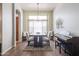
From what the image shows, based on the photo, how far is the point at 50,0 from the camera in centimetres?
286

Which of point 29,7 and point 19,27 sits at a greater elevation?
point 29,7

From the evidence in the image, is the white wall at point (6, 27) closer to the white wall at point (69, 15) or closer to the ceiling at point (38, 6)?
the ceiling at point (38, 6)

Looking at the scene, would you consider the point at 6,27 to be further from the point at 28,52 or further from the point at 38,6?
the point at 38,6

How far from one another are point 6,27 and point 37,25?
33.3 inches

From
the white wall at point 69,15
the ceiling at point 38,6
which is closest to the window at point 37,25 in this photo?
the ceiling at point 38,6

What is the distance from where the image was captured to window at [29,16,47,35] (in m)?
3.24

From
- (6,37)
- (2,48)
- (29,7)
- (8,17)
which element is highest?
(29,7)

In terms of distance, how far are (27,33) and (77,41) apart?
1.36m

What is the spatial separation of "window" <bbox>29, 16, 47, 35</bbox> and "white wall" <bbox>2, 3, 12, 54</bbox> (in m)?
0.58

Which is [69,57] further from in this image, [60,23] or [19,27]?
[19,27]

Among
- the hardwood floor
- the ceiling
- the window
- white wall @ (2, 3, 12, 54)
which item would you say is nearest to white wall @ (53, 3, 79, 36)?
the ceiling

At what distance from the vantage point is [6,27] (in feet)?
10.3

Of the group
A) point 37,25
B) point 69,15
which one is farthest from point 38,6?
point 69,15

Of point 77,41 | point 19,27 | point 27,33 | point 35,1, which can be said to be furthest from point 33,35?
point 77,41
